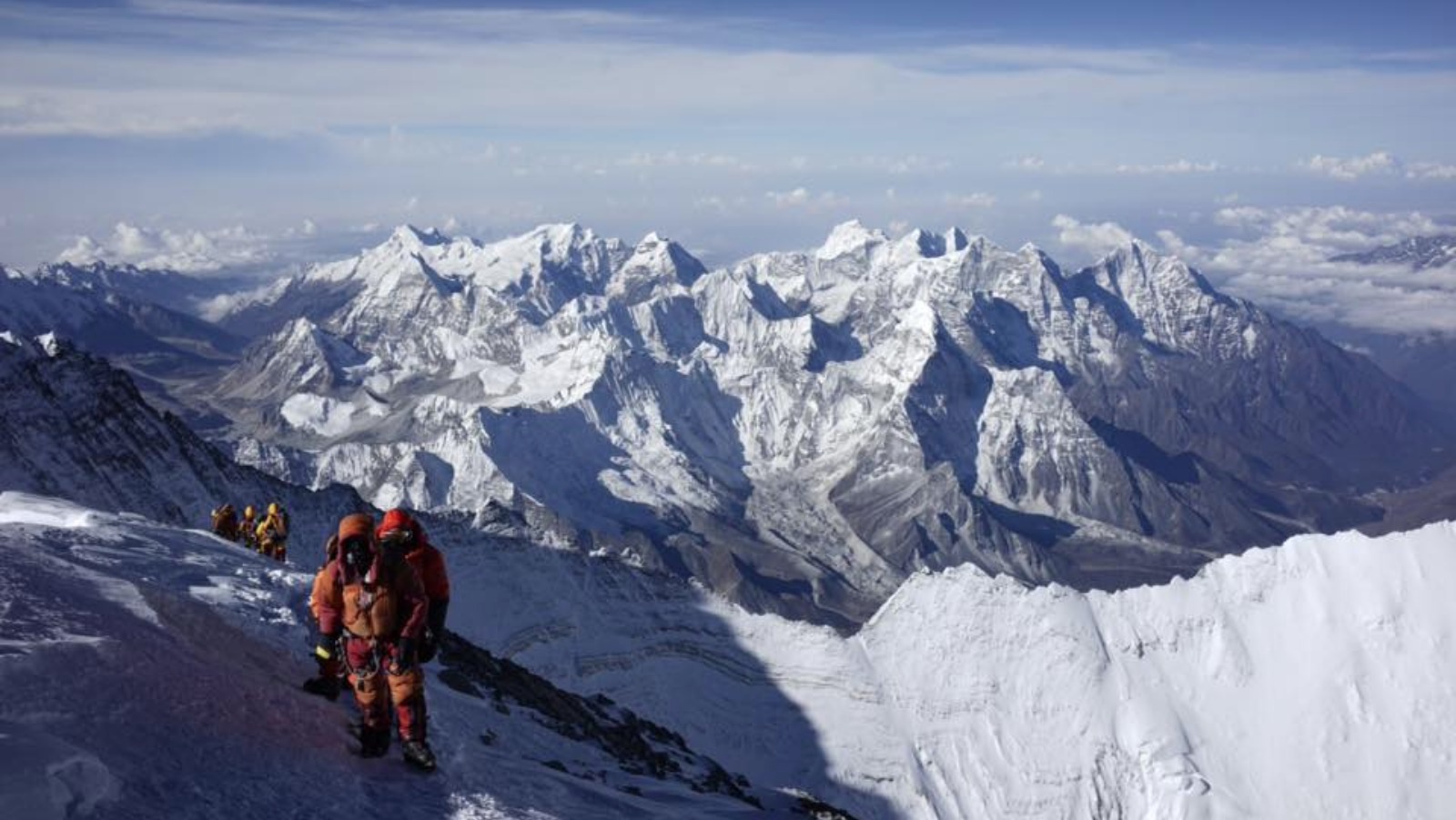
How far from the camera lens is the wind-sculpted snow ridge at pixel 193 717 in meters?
17.7

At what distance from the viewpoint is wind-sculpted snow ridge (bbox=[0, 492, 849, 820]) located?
58.0ft

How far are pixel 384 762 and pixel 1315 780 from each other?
421 ft

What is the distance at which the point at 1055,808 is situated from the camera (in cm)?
11094

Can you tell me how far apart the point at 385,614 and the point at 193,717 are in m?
4.07

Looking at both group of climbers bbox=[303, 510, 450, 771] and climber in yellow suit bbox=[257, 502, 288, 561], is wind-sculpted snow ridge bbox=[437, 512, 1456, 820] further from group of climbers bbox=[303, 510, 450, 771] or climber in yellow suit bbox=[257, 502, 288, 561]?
group of climbers bbox=[303, 510, 450, 771]

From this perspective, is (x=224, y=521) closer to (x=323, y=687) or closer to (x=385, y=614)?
(x=323, y=687)

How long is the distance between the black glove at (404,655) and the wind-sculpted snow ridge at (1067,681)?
88980 millimetres

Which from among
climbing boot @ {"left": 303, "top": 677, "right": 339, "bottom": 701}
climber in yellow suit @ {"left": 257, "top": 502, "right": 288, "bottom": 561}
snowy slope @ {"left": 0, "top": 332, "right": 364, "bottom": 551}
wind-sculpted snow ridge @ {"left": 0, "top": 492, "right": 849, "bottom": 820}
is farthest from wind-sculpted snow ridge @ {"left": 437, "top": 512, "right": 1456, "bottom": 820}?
climbing boot @ {"left": 303, "top": 677, "right": 339, "bottom": 701}

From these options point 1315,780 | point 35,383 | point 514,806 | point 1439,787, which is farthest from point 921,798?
point 35,383

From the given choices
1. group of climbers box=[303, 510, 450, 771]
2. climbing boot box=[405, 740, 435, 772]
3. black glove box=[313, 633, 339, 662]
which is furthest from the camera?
black glove box=[313, 633, 339, 662]

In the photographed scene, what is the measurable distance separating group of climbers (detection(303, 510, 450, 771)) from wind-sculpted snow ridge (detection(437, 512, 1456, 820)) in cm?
8819

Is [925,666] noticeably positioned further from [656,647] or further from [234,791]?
[234,791]

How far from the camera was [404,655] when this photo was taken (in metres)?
22.1

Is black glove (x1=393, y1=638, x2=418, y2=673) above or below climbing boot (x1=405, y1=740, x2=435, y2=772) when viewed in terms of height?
above
